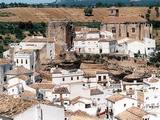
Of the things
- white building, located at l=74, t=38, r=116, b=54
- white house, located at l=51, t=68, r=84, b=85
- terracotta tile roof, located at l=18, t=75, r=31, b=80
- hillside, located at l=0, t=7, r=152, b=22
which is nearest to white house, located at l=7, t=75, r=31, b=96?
terracotta tile roof, located at l=18, t=75, r=31, b=80

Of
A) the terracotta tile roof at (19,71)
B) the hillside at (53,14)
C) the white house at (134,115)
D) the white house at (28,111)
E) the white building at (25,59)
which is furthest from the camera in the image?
the hillside at (53,14)

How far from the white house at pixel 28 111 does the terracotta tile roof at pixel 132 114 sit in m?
10.2

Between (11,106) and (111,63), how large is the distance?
107 feet

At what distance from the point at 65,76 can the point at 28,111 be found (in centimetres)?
2170

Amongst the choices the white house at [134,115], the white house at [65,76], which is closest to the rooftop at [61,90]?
the white house at [65,76]

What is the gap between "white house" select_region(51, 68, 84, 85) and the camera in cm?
4516

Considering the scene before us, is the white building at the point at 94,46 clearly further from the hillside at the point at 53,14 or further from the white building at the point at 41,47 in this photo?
the hillside at the point at 53,14

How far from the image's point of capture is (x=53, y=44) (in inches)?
2170

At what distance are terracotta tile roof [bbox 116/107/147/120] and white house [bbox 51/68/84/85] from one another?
10.1 meters

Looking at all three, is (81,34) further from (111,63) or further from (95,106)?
(95,106)

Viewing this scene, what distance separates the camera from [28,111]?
77.3 feet

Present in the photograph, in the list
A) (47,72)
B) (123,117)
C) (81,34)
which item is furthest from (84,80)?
(81,34)

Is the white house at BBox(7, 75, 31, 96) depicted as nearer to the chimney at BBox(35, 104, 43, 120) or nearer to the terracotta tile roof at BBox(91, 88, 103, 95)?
the terracotta tile roof at BBox(91, 88, 103, 95)

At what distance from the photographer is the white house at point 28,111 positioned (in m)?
23.2
